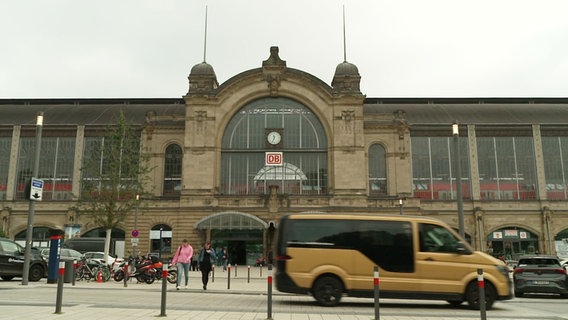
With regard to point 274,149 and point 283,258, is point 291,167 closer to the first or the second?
point 274,149

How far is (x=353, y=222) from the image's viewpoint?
14922 millimetres

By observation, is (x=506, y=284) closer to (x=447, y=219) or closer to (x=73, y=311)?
(x=73, y=311)

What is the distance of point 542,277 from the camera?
19.3m

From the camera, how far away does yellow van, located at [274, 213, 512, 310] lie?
47.4 ft

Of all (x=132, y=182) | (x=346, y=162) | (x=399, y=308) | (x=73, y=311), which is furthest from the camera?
(x=346, y=162)

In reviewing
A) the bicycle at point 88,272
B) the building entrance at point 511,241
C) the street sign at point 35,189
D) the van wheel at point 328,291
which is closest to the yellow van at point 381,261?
the van wheel at point 328,291

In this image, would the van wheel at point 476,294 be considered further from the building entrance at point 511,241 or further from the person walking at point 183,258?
the building entrance at point 511,241

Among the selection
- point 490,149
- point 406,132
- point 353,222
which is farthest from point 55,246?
point 490,149

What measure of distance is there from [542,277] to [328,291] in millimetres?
10118

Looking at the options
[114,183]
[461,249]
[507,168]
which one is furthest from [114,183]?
[507,168]

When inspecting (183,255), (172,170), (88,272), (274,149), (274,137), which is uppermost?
(274,137)

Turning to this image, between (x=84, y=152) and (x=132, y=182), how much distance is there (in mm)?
18859

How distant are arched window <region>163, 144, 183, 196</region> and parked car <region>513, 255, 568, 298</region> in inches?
1438

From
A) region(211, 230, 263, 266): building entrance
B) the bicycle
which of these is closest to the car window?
the bicycle
